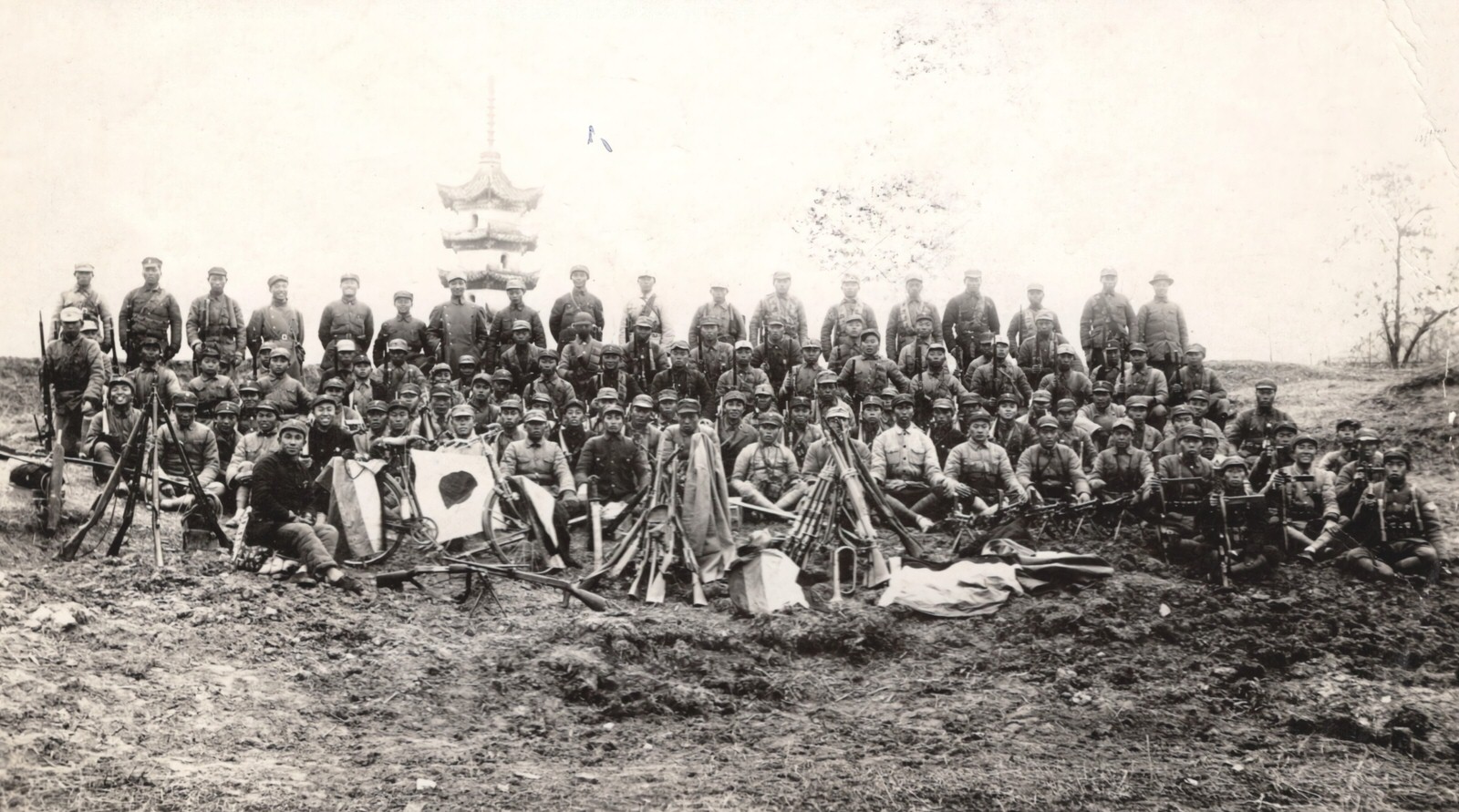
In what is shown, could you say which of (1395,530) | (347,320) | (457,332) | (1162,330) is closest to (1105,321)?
(1162,330)

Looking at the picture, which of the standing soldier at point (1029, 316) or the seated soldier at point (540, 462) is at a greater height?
the standing soldier at point (1029, 316)

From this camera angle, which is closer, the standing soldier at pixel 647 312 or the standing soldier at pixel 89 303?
the standing soldier at pixel 89 303

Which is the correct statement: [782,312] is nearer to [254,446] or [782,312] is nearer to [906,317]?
[906,317]

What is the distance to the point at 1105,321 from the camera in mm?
11570

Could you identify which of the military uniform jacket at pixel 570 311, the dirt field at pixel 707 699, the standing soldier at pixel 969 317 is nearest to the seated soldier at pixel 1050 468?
the dirt field at pixel 707 699

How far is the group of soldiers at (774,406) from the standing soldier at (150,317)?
0.08 ft

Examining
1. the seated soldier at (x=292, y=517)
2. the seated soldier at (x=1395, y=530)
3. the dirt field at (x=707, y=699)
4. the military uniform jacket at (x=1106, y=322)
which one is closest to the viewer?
the dirt field at (x=707, y=699)

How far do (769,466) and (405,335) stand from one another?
4.37m

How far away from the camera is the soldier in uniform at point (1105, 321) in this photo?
11.5m

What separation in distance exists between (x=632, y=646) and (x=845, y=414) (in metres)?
3.46

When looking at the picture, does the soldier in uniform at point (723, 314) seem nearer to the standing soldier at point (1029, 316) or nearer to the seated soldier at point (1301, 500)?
the standing soldier at point (1029, 316)

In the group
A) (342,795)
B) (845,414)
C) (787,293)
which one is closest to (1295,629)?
(845,414)

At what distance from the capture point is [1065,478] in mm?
9109

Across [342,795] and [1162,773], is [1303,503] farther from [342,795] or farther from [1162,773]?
[342,795]
